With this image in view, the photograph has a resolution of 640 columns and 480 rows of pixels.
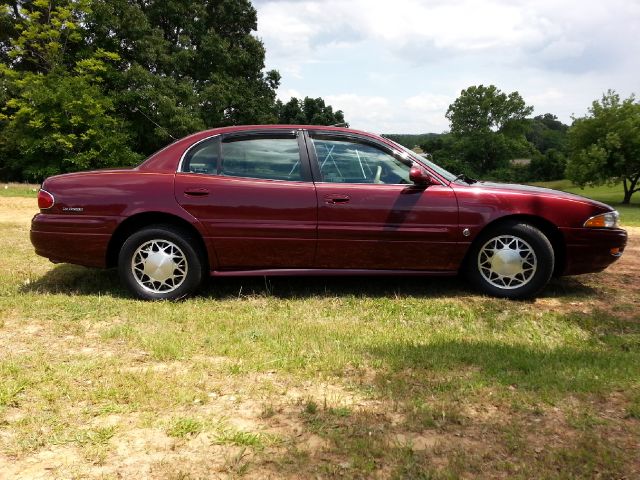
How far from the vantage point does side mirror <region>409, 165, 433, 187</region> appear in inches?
178

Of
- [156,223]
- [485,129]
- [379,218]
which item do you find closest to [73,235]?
[156,223]

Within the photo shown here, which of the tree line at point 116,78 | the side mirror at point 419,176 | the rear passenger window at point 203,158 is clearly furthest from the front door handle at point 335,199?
the tree line at point 116,78

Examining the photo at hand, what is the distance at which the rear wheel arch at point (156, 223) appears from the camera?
461 centimetres

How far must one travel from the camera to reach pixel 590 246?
4695mm

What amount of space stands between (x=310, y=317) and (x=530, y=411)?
195 centimetres

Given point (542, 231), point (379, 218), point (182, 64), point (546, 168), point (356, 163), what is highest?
point (182, 64)

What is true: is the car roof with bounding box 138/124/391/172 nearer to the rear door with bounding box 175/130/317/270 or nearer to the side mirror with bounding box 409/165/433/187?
the rear door with bounding box 175/130/317/270

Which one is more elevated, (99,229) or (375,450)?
(99,229)

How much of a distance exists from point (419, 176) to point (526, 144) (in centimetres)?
6759

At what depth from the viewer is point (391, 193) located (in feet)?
15.1

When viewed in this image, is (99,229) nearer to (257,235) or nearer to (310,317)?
(257,235)

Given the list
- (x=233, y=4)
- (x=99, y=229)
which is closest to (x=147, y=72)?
(x=233, y=4)

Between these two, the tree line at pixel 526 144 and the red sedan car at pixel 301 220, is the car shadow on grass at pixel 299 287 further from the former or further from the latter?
the tree line at pixel 526 144

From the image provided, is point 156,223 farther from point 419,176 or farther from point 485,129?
point 485,129
